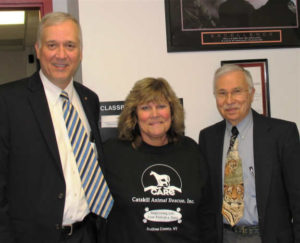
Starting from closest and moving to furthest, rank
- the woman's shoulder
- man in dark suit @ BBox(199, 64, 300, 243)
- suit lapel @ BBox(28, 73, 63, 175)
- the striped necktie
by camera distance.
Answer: suit lapel @ BBox(28, 73, 63, 175), the striped necktie, man in dark suit @ BBox(199, 64, 300, 243), the woman's shoulder

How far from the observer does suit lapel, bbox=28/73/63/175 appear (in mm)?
1743

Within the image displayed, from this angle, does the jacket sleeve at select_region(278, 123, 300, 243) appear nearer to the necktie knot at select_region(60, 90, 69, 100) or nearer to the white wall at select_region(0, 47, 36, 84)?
the necktie knot at select_region(60, 90, 69, 100)

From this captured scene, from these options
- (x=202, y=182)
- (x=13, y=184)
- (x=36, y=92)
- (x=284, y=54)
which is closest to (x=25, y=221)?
(x=13, y=184)

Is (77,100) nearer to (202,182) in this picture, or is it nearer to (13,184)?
(13,184)

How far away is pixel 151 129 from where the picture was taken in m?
1.99

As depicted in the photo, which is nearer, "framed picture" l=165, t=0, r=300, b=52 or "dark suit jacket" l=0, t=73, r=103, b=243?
"dark suit jacket" l=0, t=73, r=103, b=243

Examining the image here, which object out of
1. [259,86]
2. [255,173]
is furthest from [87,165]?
[259,86]

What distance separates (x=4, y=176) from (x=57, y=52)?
0.66 metres

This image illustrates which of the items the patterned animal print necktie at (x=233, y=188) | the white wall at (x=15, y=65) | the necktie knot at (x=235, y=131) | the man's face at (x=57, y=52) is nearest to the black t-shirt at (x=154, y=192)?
the patterned animal print necktie at (x=233, y=188)

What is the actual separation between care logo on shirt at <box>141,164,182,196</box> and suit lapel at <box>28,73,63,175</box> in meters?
0.47

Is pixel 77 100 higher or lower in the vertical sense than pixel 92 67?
lower

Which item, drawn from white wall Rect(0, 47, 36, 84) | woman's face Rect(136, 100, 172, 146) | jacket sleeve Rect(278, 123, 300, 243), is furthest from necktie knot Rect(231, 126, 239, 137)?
white wall Rect(0, 47, 36, 84)

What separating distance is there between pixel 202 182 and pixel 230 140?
1.00 ft

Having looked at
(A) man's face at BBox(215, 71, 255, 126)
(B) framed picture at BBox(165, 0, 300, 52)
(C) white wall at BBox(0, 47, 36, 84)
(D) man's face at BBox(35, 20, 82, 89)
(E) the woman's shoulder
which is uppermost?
(C) white wall at BBox(0, 47, 36, 84)
